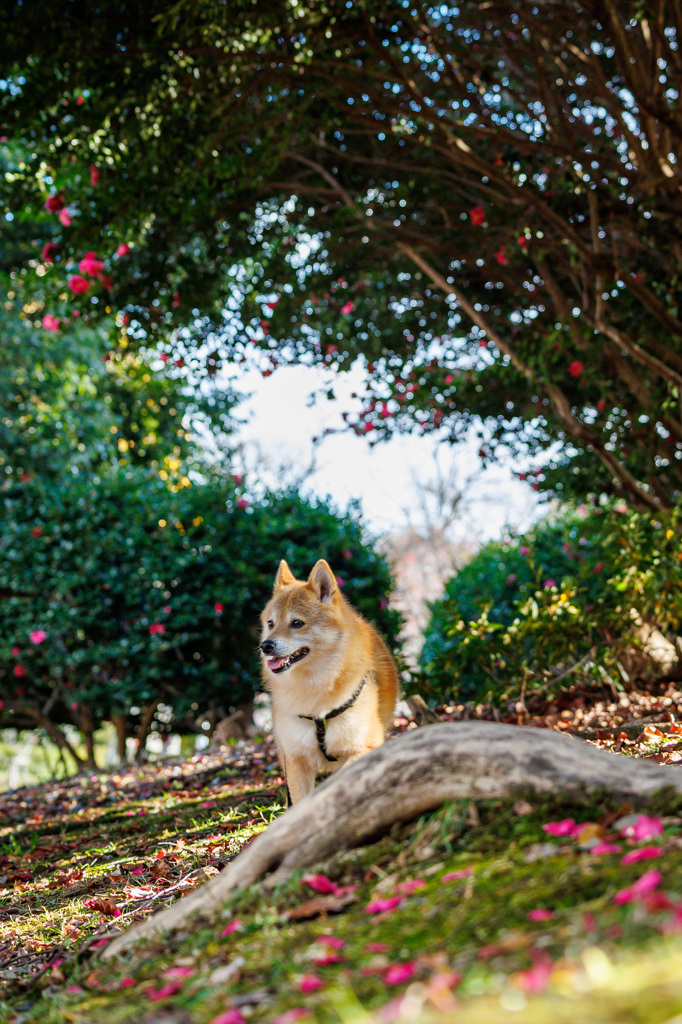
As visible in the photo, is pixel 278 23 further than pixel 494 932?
Yes

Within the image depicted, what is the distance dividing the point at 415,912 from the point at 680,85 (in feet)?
22.4

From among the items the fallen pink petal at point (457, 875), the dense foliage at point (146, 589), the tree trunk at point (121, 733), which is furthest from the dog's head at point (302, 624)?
the tree trunk at point (121, 733)

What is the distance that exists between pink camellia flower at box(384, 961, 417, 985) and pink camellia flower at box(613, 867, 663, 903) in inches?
17.9

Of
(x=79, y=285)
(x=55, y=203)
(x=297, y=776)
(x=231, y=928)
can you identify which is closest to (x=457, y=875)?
(x=231, y=928)

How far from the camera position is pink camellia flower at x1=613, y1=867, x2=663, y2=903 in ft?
5.25

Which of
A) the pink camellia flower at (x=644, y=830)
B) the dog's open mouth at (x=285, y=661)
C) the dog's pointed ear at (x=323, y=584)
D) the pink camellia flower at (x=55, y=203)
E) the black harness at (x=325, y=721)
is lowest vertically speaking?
the pink camellia flower at (x=644, y=830)

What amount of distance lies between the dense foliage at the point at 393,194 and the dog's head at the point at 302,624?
392 cm

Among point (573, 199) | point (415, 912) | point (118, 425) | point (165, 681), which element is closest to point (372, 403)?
point (573, 199)

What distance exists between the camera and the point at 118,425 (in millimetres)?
15391

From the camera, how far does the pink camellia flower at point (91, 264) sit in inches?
294

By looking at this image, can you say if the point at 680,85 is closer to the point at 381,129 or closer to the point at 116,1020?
the point at 381,129

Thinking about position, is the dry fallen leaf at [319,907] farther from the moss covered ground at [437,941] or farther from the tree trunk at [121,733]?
the tree trunk at [121,733]

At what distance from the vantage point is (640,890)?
161 centimetres

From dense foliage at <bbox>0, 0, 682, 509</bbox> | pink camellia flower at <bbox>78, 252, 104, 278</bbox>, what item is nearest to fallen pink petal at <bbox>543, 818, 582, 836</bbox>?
dense foliage at <bbox>0, 0, 682, 509</bbox>
